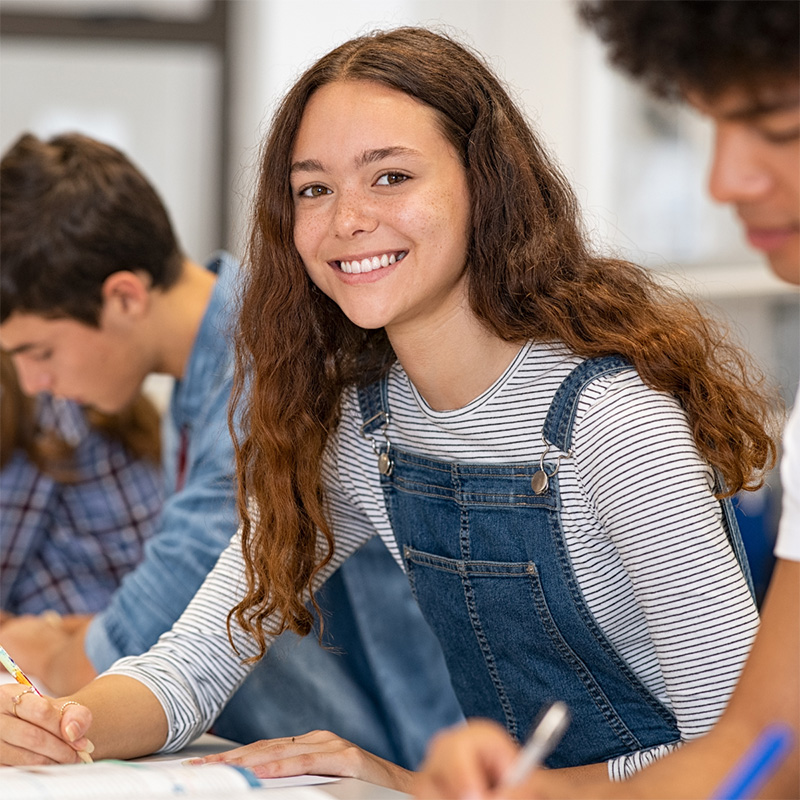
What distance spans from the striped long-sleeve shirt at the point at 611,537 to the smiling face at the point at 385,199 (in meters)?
0.11

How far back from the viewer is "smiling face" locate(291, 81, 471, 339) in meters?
1.06

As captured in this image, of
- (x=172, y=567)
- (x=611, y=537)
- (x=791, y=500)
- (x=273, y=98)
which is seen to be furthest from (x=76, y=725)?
(x=273, y=98)

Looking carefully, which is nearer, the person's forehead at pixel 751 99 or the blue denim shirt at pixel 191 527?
the person's forehead at pixel 751 99

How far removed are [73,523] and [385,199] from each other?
38.4 inches

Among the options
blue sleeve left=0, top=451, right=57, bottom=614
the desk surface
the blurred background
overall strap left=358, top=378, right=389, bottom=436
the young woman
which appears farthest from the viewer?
the blurred background

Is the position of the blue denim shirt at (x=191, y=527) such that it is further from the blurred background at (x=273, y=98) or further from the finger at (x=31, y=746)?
the blurred background at (x=273, y=98)

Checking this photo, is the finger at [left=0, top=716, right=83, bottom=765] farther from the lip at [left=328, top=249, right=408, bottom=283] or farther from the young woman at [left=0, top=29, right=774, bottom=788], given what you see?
the lip at [left=328, top=249, right=408, bottom=283]

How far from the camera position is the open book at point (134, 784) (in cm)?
76

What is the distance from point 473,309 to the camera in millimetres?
1099

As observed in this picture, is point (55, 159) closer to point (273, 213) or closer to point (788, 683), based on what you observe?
point (273, 213)

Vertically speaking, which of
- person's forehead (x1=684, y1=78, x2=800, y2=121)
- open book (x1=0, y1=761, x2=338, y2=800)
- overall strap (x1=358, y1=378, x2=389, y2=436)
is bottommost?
open book (x1=0, y1=761, x2=338, y2=800)

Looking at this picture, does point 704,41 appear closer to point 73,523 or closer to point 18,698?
point 18,698

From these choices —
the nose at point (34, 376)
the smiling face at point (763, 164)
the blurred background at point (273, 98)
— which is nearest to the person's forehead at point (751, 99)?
the smiling face at point (763, 164)

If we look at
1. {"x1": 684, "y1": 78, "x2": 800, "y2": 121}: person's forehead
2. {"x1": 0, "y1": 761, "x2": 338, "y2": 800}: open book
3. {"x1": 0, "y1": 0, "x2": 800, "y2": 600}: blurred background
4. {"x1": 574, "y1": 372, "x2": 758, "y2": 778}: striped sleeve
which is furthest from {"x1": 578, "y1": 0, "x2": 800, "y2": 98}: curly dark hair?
{"x1": 0, "y1": 0, "x2": 800, "y2": 600}: blurred background
